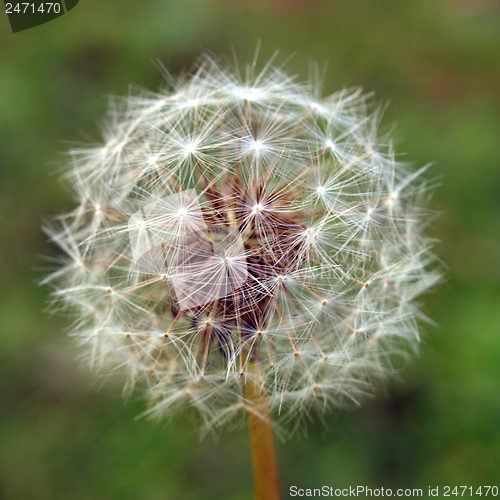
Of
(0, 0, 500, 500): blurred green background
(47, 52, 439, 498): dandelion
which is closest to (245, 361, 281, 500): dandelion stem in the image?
(47, 52, 439, 498): dandelion

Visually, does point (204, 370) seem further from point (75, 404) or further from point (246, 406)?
point (75, 404)

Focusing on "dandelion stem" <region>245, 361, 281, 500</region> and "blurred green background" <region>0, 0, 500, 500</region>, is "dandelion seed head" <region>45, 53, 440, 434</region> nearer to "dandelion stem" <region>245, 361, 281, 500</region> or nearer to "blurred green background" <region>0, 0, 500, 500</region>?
"dandelion stem" <region>245, 361, 281, 500</region>

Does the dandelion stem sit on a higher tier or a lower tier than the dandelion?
lower

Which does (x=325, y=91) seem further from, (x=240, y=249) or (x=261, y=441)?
(x=261, y=441)

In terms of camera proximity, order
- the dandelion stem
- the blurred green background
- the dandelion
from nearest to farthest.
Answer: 1. the dandelion
2. the dandelion stem
3. the blurred green background

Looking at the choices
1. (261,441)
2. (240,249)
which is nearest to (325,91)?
(240,249)
